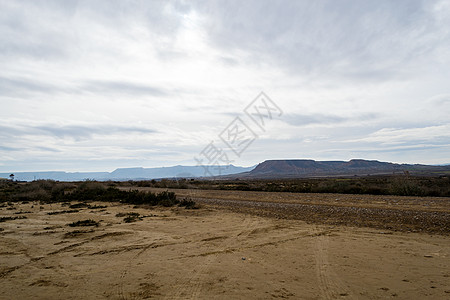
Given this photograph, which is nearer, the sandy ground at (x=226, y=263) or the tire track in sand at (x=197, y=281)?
the tire track in sand at (x=197, y=281)

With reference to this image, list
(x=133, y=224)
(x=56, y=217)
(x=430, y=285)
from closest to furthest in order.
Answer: (x=430, y=285)
(x=133, y=224)
(x=56, y=217)

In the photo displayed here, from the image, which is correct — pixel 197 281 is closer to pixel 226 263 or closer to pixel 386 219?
pixel 226 263

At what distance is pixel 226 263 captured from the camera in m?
5.66

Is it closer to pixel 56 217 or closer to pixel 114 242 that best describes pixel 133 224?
pixel 114 242

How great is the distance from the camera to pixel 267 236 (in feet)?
25.8

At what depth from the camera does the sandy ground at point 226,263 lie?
4.37m

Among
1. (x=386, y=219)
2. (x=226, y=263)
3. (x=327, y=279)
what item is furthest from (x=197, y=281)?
(x=386, y=219)

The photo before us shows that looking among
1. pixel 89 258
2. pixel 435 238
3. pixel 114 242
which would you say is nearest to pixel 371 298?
pixel 435 238

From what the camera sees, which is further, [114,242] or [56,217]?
[56,217]

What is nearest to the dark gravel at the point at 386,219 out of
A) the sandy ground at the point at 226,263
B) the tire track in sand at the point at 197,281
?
the sandy ground at the point at 226,263

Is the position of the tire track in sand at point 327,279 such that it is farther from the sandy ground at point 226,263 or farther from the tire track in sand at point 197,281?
the tire track in sand at point 197,281

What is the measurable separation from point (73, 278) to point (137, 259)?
1.36m

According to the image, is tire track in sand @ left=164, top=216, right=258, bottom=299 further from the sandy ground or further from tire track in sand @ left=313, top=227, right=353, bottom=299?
tire track in sand @ left=313, top=227, right=353, bottom=299

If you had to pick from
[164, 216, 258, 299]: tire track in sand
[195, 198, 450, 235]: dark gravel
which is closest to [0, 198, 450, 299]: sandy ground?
[164, 216, 258, 299]: tire track in sand
